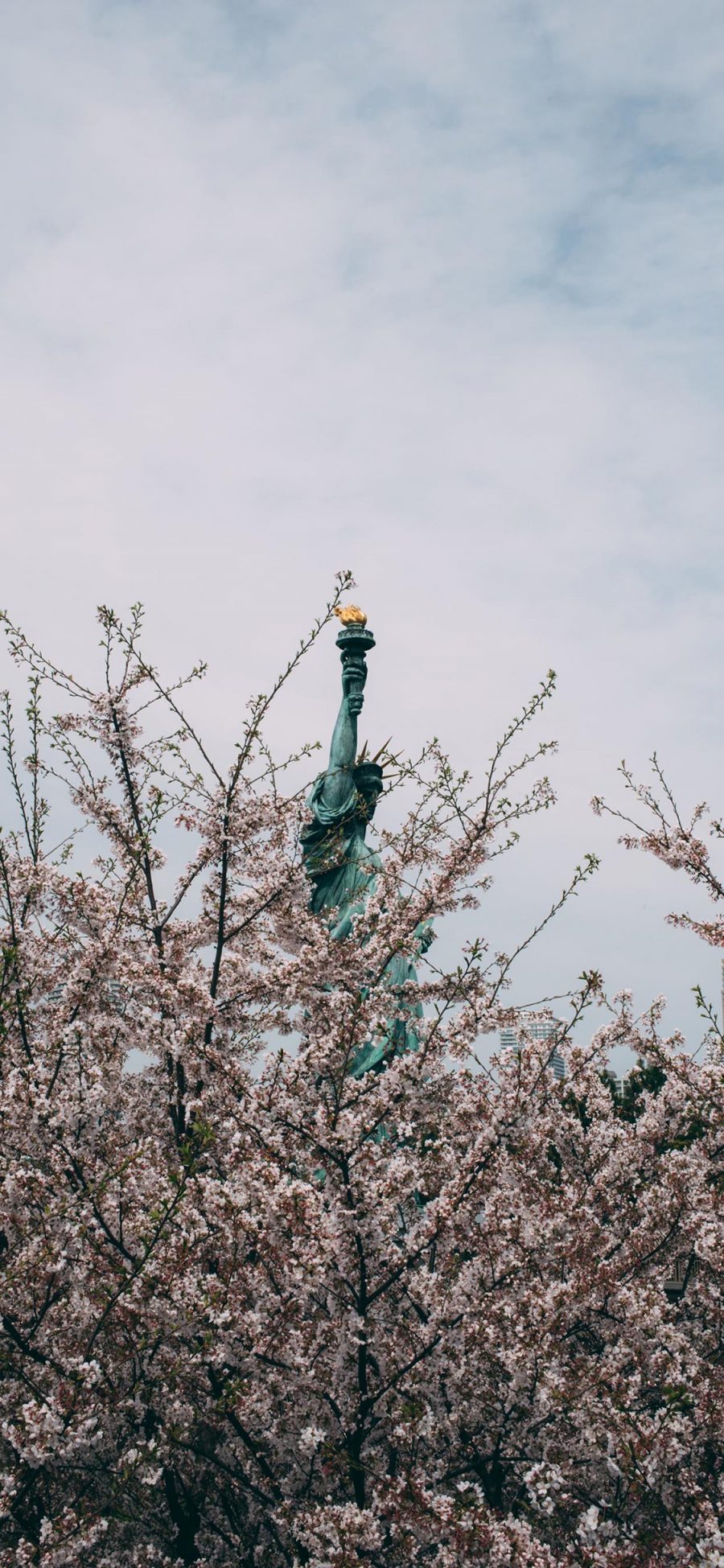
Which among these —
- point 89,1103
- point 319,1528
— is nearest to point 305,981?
point 89,1103

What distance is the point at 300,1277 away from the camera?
628 centimetres

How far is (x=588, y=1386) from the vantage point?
22.8 ft

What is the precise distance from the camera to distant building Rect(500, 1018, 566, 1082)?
8922mm

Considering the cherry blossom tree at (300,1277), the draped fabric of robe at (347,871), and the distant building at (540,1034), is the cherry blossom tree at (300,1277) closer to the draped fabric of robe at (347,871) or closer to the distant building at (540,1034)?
the distant building at (540,1034)

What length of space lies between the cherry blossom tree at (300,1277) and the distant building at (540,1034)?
19.2 inches

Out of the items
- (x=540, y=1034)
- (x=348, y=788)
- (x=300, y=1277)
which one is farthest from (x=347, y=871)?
(x=300, y=1277)

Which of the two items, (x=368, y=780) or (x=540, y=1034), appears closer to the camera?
(x=540, y=1034)

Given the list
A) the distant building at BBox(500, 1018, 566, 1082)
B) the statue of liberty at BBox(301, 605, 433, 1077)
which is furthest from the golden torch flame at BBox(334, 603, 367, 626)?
the distant building at BBox(500, 1018, 566, 1082)

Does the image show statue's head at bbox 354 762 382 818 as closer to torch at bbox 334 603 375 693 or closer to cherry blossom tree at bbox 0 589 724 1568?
torch at bbox 334 603 375 693

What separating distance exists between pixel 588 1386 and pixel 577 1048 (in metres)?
3.05

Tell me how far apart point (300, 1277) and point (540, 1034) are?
4.42 m

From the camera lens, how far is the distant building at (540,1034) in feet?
29.3

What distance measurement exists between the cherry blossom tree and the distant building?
0.49 m

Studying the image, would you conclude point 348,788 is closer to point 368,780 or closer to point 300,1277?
point 368,780
